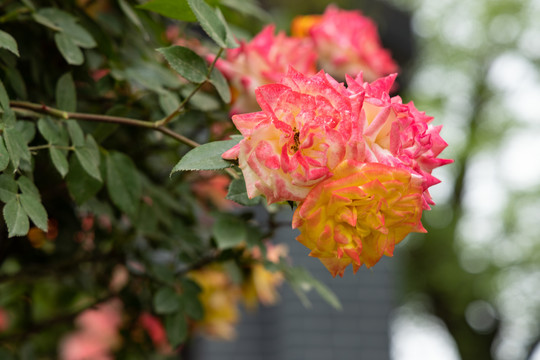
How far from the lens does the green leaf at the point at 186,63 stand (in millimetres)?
568

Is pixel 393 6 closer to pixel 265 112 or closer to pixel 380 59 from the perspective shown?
pixel 380 59

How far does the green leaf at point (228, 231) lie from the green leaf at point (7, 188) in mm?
248

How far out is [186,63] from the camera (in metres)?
0.58

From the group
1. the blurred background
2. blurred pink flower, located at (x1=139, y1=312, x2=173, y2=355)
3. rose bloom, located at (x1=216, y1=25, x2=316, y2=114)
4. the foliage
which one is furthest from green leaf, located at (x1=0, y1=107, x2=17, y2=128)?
the blurred background

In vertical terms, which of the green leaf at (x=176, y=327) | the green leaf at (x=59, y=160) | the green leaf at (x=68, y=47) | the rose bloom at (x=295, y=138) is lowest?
the green leaf at (x=176, y=327)

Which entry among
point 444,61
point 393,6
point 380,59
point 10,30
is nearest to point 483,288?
point 444,61

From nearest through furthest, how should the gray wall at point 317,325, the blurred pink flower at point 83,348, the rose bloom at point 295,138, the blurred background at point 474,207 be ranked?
the rose bloom at point 295,138, the blurred pink flower at point 83,348, the gray wall at point 317,325, the blurred background at point 474,207

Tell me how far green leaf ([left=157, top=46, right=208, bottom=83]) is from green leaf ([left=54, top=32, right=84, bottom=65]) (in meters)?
0.14

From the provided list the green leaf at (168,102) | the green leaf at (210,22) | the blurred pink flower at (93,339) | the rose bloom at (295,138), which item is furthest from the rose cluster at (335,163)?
the blurred pink flower at (93,339)

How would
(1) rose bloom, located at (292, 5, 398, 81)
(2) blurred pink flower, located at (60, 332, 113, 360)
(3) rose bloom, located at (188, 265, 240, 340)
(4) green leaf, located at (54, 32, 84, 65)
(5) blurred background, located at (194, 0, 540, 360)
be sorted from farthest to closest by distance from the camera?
(5) blurred background, located at (194, 0, 540, 360) → (2) blurred pink flower, located at (60, 332, 113, 360) → (3) rose bloom, located at (188, 265, 240, 340) → (1) rose bloom, located at (292, 5, 398, 81) → (4) green leaf, located at (54, 32, 84, 65)

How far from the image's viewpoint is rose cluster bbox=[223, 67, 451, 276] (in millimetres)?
439

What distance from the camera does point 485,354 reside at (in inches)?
349

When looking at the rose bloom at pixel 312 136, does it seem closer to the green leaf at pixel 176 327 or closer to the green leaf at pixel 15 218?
the green leaf at pixel 15 218

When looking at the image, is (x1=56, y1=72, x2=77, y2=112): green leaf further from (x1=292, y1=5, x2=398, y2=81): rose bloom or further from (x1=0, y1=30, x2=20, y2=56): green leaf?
(x1=292, y1=5, x2=398, y2=81): rose bloom
